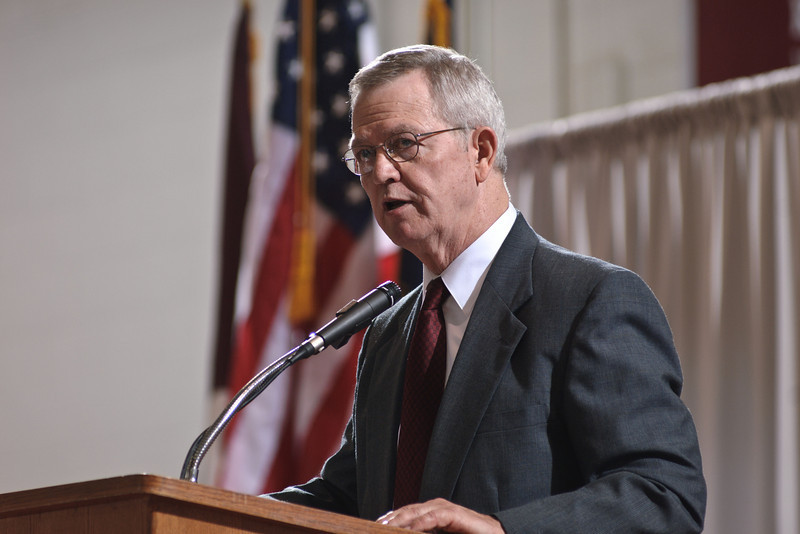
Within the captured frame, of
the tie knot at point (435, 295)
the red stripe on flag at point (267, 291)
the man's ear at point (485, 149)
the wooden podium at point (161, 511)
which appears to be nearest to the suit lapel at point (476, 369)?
the tie knot at point (435, 295)

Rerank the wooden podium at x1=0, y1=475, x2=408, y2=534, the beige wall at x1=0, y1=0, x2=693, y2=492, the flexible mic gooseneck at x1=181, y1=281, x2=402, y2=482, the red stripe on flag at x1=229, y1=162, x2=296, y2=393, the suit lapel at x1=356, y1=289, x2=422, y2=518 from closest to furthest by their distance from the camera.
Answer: the wooden podium at x1=0, y1=475, x2=408, y2=534 → the flexible mic gooseneck at x1=181, y1=281, x2=402, y2=482 → the suit lapel at x1=356, y1=289, x2=422, y2=518 → the red stripe on flag at x1=229, y1=162, x2=296, y2=393 → the beige wall at x1=0, y1=0, x2=693, y2=492

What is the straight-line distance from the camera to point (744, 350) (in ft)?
13.0

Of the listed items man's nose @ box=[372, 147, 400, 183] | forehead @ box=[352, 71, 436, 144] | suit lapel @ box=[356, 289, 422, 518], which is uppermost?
forehead @ box=[352, 71, 436, 144]

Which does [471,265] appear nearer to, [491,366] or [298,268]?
[491,366]

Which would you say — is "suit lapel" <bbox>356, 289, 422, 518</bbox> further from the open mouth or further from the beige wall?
the beige wall

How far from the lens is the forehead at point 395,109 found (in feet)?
6.66

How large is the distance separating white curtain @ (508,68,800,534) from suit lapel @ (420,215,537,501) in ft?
7.31

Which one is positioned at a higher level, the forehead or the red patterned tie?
the forehead

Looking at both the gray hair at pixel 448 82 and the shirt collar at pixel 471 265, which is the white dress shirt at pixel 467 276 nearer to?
the shirt collar at pixel 471 265

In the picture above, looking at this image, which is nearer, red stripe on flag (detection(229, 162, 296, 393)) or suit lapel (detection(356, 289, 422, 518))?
suit lapel (detection(356, 289, 422, 518))

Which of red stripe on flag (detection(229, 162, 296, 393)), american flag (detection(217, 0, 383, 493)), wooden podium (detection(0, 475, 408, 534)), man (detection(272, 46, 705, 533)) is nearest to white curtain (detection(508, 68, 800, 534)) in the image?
american flag (detection(217, 0, 383, 493))

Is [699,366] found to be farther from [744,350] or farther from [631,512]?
[631,512]

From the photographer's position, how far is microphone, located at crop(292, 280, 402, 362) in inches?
73.7

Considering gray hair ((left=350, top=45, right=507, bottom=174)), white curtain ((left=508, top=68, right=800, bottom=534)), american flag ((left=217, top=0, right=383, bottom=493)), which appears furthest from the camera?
american flag ((left=217, top=0, right=383, bottom=493))
